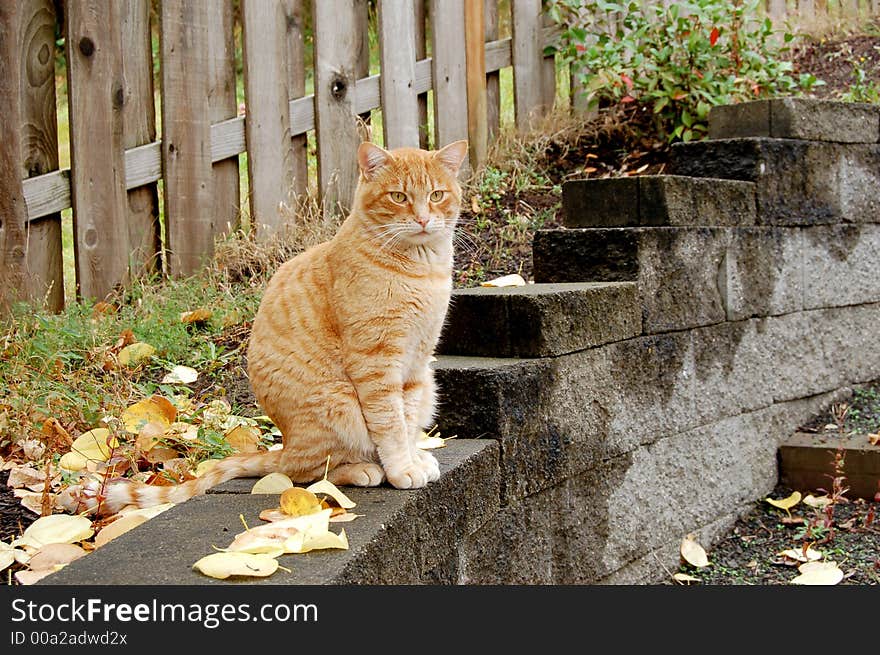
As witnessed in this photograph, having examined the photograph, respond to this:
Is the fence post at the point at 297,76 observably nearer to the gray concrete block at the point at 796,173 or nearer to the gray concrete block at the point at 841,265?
the gray concrete block at the point at 796,173

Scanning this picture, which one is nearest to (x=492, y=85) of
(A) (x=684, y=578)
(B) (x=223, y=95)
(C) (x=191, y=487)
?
(B) (x=223, y=95)

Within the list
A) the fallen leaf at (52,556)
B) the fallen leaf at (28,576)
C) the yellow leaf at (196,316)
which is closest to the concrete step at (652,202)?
the yellow leaf at (196,316)

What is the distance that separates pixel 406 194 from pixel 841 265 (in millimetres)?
2837

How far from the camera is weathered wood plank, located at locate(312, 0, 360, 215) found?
15.4 ft

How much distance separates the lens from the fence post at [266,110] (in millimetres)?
4484

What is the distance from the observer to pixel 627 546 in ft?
11.6

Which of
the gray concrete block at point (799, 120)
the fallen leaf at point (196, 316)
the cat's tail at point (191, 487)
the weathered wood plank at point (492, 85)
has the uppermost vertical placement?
the weathered wood plank at point (492, 85)

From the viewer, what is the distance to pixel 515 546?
2.93 m

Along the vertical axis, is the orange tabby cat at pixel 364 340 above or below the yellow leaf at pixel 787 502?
above

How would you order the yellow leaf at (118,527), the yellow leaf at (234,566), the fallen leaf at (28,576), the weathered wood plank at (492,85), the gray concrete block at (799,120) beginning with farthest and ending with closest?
the weathered wood plank at (492,85) < the gray concrete block at (799,120) < the yellow leaf at (118,527) < the fallen leaf at (28,576) < the yellow leaf at (234,566)

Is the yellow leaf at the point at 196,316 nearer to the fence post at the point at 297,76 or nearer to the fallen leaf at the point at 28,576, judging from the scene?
the fence post at the point at 297,76

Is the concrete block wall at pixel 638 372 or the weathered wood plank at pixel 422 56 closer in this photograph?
the concrete block wall at pixel 638 372

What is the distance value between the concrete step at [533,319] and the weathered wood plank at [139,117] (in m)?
1.64

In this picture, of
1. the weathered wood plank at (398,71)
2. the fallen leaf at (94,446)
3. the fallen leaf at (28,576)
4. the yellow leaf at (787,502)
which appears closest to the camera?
the fallen leaf at (28,576)
